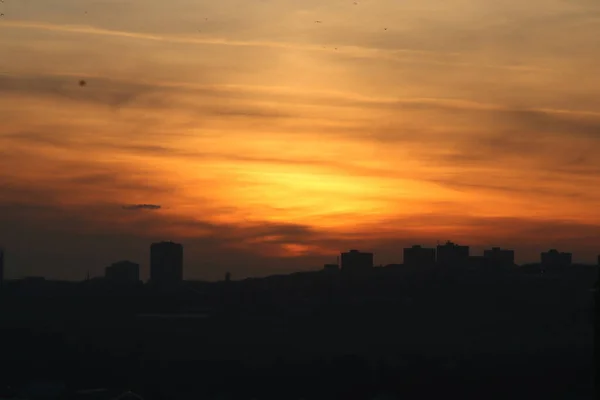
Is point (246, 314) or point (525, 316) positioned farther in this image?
point (246, 314)

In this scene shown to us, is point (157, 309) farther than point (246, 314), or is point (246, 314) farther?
point (157, 309)

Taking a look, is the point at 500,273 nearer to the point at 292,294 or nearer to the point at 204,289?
the point at 292,294

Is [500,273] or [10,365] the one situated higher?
[500,273]

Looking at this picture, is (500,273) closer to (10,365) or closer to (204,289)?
(204,289)

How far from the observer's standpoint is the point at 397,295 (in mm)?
103000

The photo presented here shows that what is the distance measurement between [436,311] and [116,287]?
158ft

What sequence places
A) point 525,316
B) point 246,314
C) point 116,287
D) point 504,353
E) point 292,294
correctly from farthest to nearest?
point 116,287
point 292,294
point 246,314
point 525,316
point 504,353

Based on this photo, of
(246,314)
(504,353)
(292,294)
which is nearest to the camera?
(504,353)

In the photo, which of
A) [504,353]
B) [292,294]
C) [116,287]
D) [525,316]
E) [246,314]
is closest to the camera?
[504,353]

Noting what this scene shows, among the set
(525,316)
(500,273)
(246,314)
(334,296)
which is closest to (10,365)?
(246,314)

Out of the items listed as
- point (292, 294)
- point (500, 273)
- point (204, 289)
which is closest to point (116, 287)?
point (204, 289)

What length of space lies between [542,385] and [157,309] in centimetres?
5864

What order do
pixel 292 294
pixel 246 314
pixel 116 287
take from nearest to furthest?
pixel 246 314 < pixel 292 294 < pixel 116 287

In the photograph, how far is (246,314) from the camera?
10250 centimetres
